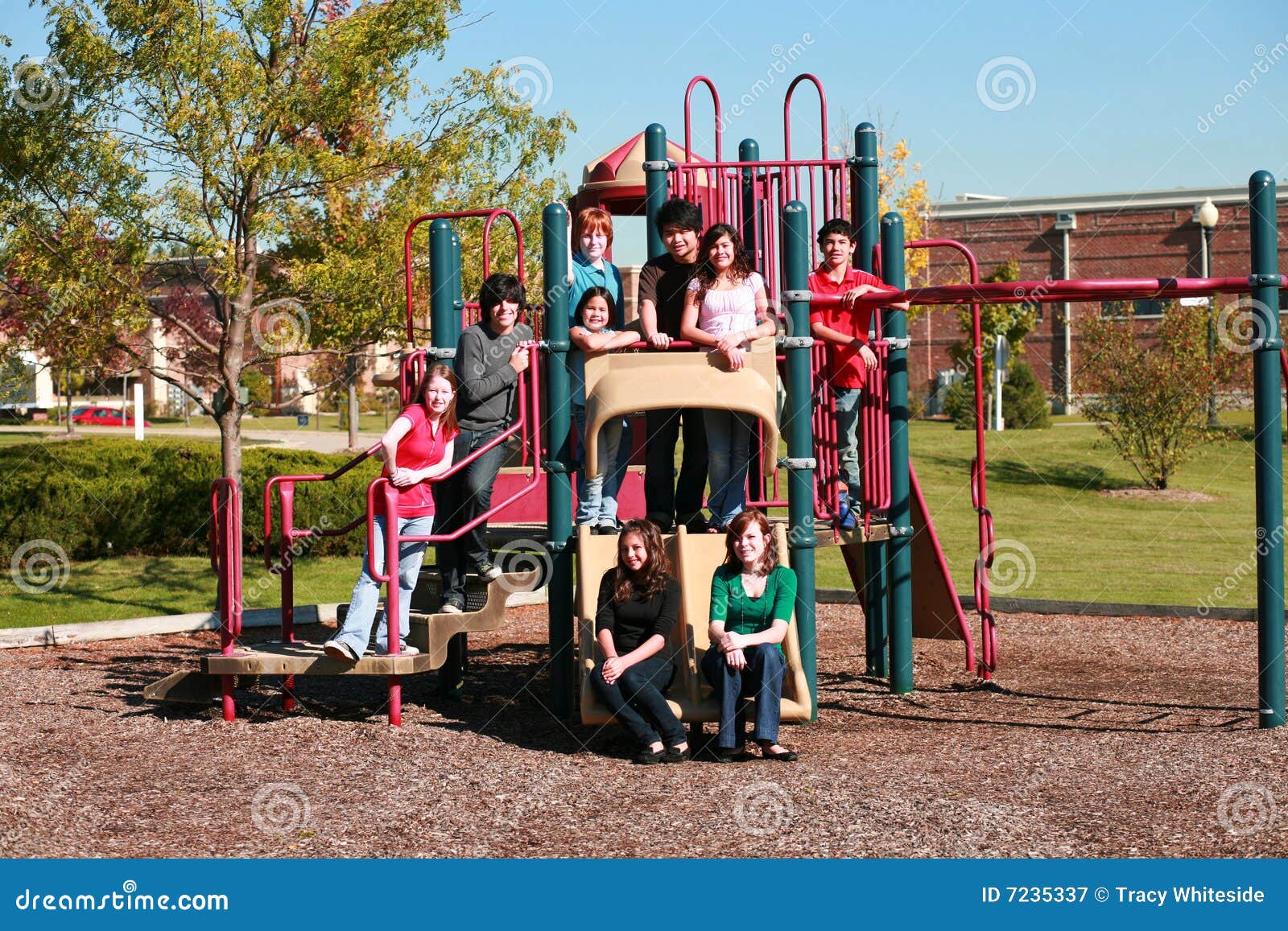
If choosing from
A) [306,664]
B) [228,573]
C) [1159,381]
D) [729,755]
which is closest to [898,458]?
[729,755]

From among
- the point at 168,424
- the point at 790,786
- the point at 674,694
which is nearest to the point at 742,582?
the point at 674,694

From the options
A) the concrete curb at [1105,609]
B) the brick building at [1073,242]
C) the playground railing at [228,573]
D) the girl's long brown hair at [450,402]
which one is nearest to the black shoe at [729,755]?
the girl's long brown hair at [450,402]

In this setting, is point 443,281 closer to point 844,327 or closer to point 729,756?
point 844,327

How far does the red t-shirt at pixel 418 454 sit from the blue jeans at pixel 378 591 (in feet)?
0.19

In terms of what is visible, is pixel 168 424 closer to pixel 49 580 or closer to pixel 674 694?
pixel 49 580

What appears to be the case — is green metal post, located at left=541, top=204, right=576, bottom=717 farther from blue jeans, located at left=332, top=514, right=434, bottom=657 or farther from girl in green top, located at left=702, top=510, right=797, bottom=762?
girl in green top, located at left=702, top=510, right=797, bottom=762

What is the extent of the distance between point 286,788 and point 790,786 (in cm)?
209

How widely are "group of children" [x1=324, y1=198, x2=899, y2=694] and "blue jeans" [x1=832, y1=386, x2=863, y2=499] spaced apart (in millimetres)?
12

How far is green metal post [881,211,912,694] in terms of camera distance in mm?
Result: 7961

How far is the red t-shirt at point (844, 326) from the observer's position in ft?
25.5

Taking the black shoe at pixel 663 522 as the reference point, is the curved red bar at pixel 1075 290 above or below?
above

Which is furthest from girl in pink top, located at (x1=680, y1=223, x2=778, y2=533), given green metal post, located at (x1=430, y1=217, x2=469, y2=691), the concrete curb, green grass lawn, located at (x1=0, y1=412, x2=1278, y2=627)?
green grass lawn, located at (x1=0, y1=412, x2=1278, y2=627)

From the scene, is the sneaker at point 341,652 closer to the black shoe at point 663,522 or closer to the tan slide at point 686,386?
the tan slide at point 686,386

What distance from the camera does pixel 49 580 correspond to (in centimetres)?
1329
